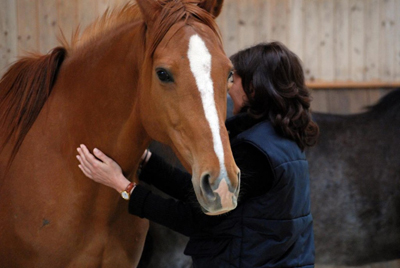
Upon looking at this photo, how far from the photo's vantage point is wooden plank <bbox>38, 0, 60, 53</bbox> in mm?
3074

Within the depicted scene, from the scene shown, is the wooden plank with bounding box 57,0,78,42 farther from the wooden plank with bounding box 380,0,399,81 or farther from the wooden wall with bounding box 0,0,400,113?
the wooden plank with bounding box 380,0,399,81

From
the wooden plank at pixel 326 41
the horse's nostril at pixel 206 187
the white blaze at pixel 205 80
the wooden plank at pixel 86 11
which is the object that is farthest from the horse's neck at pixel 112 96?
the wooden plank at pixel 326 41

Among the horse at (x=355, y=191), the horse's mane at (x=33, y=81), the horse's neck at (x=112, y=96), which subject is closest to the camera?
the horse's neck at (x=112, y=96)

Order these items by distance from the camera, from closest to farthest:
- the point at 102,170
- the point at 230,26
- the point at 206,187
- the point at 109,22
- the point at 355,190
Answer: the point at 206,187, the point at 102,170, the point at 109,22, the point at 355,190, the point at 230,26

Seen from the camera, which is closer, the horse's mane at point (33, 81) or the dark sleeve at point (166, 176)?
the horse's mane at point (33, 81)

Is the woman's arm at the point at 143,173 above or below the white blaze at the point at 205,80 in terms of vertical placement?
below

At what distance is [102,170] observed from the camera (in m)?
1.47

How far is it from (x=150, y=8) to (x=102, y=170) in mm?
547

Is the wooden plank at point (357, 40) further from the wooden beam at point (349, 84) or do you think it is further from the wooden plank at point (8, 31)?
the wooden plank at point (8, 31)

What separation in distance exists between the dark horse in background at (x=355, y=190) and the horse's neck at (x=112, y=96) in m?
1.73

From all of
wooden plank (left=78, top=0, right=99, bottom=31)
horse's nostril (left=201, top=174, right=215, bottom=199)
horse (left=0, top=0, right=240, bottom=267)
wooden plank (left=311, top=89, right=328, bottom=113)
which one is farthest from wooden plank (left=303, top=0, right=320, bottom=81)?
horse's nostril (left=201, top=174, right=215, bottom=199)

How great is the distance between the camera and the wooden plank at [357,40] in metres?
3.73

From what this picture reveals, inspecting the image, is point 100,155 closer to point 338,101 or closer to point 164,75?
point 164,75

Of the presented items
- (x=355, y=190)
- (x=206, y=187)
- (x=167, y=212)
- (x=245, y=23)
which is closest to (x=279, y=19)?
(x=245, y=23)
